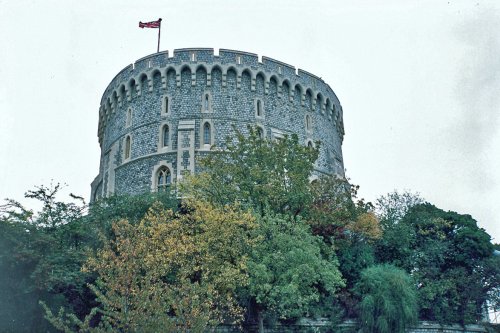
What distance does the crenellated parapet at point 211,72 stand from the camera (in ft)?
110

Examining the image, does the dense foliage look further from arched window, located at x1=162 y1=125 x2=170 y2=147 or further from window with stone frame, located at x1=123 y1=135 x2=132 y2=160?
window with stone frame, located at x1=123 y1=135 x2=132 y2=160

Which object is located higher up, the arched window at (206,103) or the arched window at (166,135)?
the arched window at (206,103)

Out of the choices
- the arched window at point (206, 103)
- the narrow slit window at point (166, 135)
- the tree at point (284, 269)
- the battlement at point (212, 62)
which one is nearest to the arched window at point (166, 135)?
the narrow slit window at point (166, 135)

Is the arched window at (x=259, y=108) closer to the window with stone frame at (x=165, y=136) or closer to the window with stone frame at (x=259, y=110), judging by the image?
the window with stone frame at (x=259, y=110)

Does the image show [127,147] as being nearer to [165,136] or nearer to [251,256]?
[165,136]

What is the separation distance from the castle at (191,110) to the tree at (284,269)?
11.8 metres

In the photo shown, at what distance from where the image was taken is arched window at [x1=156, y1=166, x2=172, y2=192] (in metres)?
31.2

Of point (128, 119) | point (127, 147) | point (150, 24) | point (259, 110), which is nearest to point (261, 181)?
point (259, 110)

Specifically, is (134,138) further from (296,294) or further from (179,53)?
(296,294)

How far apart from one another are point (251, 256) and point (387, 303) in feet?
18.6

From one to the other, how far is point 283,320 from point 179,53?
63.0 feet

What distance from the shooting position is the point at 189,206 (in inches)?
827

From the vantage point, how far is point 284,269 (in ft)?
62.0

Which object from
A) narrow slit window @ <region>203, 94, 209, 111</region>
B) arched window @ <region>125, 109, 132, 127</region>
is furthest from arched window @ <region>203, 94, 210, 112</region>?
arched window @ <region>125, 109, 132, 127</region>
